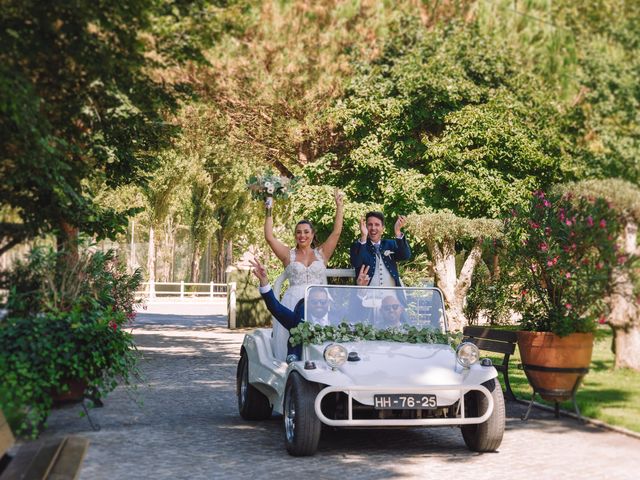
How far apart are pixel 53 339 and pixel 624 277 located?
6384 mm

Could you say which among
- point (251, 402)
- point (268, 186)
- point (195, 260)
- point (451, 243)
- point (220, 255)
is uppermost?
point (220, 255)

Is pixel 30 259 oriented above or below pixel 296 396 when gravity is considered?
above

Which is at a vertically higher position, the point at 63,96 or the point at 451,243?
the point at 63,96

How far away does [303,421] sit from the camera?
310 inches

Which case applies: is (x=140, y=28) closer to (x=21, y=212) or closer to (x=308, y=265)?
(x=21, y=212)

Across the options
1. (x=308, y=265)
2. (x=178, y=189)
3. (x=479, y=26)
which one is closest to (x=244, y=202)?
(x=178, y=189)

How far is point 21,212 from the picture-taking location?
8695 millimetres

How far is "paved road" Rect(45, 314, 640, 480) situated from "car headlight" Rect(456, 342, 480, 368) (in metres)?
0.82

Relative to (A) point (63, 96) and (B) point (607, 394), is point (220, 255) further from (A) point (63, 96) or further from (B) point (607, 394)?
(A) point (63, 96)

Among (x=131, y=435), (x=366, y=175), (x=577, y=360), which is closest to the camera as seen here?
(x=131, y=435)

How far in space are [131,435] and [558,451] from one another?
4094 mm

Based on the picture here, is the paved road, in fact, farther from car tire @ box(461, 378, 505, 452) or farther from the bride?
the bride

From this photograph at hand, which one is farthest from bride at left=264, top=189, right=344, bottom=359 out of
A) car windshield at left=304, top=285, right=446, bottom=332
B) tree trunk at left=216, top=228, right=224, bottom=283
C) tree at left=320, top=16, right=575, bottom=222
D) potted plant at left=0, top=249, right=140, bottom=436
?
tree trunk at left=216, top=228, right=224, bottom=283

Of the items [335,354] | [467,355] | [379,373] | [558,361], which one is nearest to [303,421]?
[335,354]
